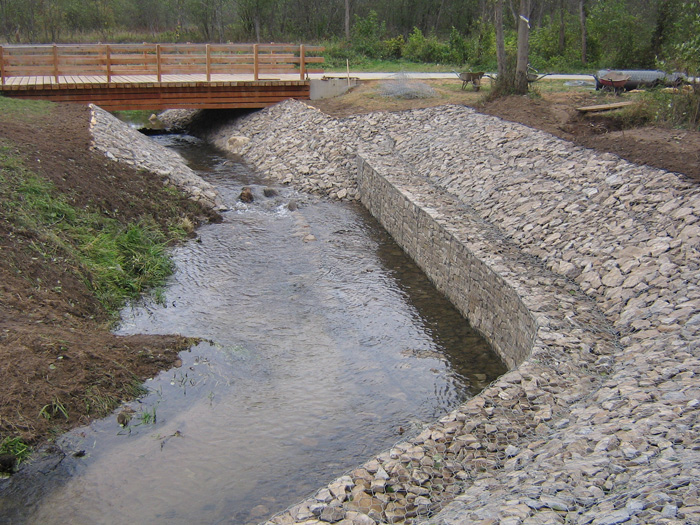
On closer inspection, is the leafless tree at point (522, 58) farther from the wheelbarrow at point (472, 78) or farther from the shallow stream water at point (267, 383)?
the shallow stream water at point (267, 383)

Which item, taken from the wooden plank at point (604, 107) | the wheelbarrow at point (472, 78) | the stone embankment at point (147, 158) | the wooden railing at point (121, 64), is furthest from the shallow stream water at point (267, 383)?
the wooden railing at point (121, 64)

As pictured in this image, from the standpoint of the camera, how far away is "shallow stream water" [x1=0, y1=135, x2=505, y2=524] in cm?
723

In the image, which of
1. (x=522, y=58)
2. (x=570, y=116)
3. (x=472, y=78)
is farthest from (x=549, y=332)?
(x=472, y=78)

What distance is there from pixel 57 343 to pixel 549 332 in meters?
6.88

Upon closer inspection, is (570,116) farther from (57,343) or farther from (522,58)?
(57,343)

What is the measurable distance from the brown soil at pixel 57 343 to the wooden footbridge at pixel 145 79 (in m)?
8.10

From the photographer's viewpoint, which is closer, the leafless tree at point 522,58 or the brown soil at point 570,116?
the brown soil at point 570,116

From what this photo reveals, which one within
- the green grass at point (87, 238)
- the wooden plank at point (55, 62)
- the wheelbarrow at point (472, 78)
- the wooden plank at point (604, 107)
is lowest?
the green grass at point (87, 238)

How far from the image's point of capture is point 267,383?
942cm

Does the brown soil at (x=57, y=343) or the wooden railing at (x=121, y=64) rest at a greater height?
the wooden railing at (x=121, y=64)

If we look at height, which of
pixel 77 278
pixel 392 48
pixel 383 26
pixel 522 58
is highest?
pixel 383 26

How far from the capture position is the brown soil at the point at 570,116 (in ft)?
41.4

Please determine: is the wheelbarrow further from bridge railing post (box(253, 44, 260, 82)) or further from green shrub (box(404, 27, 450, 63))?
green shrub (box(404, 27, 450, 63))

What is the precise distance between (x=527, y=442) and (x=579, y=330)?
8.60ft
